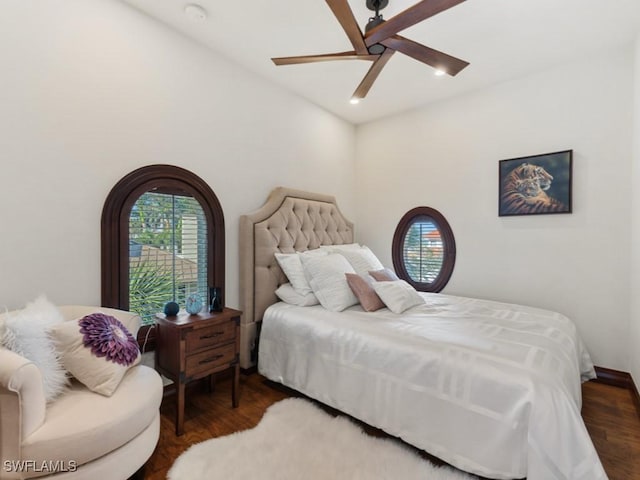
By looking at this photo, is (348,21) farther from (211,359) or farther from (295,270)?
(211,359)

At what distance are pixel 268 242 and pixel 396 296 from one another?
123 centimetres

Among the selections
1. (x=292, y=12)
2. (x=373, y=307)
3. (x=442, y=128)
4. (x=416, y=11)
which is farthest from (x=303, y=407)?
(x=442, y=128)

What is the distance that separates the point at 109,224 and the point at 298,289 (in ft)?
4.89

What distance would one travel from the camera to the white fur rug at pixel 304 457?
160 centimetres

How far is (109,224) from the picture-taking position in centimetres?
204

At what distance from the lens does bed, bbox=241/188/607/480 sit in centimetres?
137

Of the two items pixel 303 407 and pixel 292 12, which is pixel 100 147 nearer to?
pixel 292 12

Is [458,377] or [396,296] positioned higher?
[396,296]

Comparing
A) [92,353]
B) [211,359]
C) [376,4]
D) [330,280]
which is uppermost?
[376,4]

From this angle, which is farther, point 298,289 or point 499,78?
point 499,78

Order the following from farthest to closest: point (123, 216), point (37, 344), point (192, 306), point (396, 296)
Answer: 1. point (396, 296)
2. point (192, 306)
3. point (123, 216)
4. point (37, 344)

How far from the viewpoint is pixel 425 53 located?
1867mm

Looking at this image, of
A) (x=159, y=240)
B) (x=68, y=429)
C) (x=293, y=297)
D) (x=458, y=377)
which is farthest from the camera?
(x=293, y=297)

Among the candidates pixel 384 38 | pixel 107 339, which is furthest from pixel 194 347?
pixel 384 38
